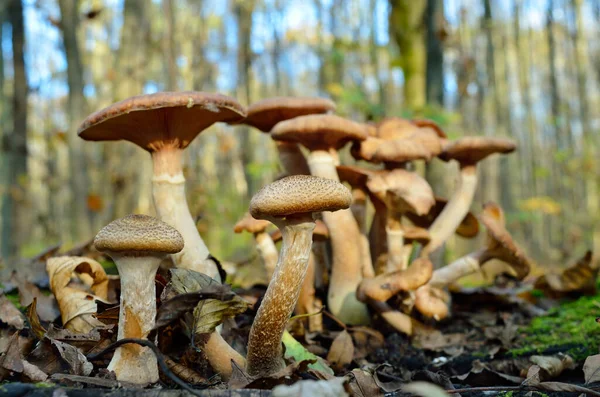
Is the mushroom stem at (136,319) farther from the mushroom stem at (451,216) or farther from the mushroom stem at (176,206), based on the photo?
the mushroom stem at (451,216)

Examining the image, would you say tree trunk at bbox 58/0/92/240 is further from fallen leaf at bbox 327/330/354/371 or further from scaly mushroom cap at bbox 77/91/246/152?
fallen leaf at bbox 327/330/354/371

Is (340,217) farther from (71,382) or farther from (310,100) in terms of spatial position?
(71,382)

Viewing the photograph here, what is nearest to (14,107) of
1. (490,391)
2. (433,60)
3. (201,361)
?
(433,60)

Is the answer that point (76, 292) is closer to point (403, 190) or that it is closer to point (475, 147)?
point (403, 190)

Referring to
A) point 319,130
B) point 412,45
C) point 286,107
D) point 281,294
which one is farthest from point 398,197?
point 412,45

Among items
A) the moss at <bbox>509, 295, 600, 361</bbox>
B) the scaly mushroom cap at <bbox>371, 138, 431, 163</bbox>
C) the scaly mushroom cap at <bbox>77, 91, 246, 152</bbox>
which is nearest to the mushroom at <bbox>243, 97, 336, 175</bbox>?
the scaly mushroom cap at <bbox>77, 91, 246, 152</bbox>
